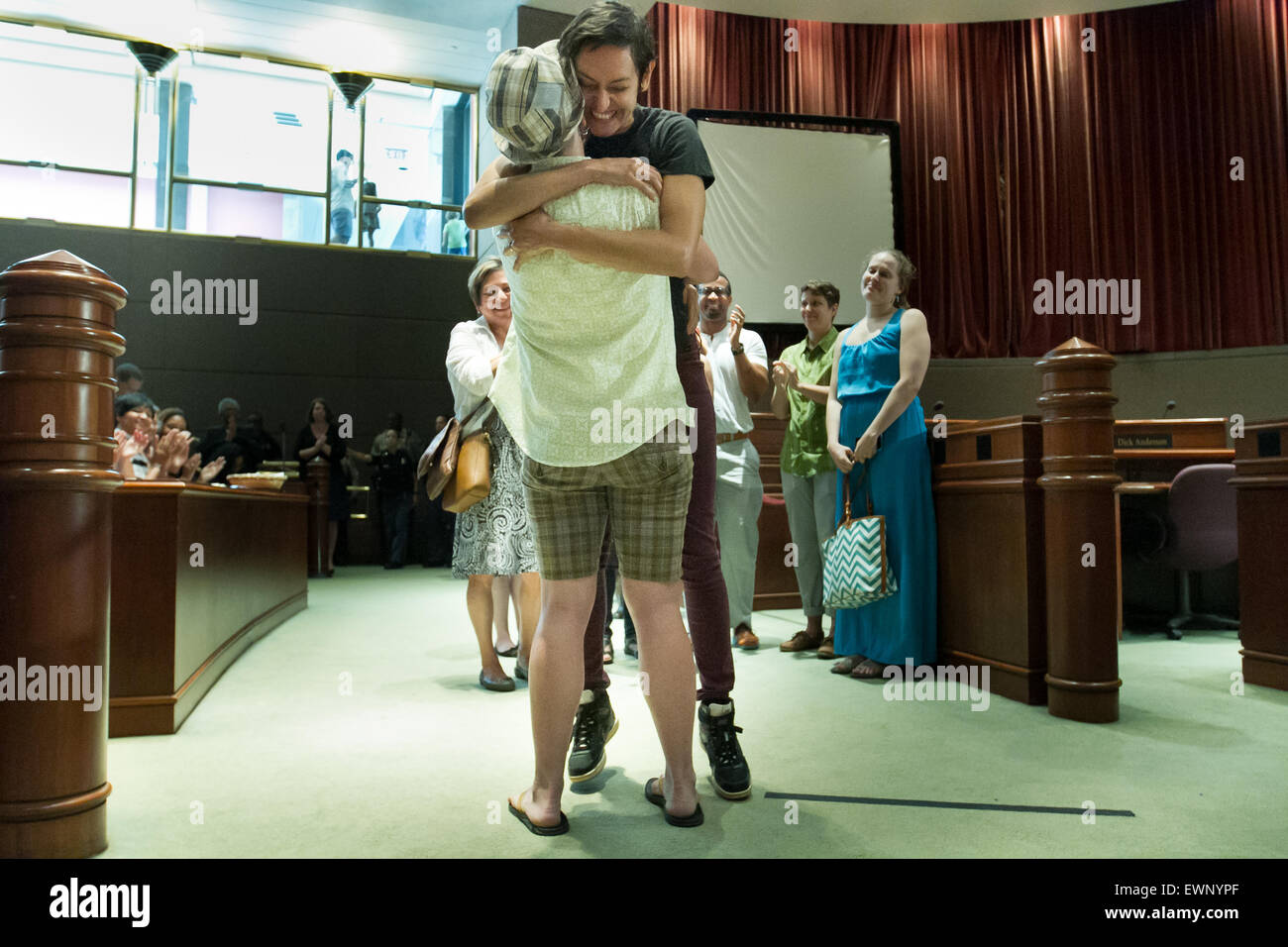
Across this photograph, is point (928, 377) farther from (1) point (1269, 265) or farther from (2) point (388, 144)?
(2) point (388, 144)

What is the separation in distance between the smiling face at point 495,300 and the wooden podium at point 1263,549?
2.56 meters

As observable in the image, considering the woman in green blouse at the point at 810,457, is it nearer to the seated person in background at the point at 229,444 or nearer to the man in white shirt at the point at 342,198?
the seated person in background at the point at 229,444

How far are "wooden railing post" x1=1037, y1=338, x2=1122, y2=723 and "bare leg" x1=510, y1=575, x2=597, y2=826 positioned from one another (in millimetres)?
1413

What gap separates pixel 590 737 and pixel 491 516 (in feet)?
3.67

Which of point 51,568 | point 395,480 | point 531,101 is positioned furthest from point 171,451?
point 395,480

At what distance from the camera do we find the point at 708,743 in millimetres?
1777

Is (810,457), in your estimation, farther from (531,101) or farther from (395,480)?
(395,480)

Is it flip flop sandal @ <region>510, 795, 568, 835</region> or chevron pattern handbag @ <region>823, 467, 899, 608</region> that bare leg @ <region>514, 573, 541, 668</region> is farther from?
flip flop sandal @ <region>510, 795, 568, 835</region>

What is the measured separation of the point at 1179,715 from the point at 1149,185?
6069 mm

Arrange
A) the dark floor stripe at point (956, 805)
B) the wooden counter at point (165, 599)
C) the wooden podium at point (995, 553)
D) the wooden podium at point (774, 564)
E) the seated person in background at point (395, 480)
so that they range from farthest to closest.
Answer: the seated person in background at point (395, 480) < the wooden podium at point (774, 564) < the wooden podium at point (995, 553) < the wooden counter at point (165, 599) < the dark floor stripe at point (956, 805)

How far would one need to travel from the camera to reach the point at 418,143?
9.32 m

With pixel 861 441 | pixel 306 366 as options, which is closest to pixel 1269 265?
pixel 861 441

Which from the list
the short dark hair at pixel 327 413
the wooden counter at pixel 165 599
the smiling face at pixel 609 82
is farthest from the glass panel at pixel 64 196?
the smiling face at pixel 609 82

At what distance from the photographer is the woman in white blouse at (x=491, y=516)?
2732 millimetres
